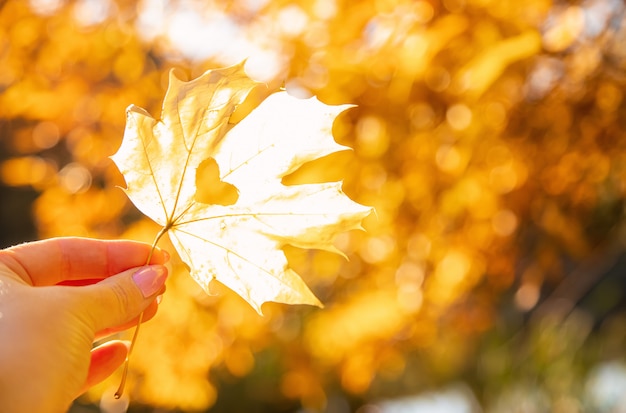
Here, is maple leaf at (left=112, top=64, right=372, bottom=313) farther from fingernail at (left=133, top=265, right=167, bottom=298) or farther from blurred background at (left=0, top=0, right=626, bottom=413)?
blurred background at (left=0, top=0, right=626, bottom=413)

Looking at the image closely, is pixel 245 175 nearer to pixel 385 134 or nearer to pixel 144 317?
pixel 144 317

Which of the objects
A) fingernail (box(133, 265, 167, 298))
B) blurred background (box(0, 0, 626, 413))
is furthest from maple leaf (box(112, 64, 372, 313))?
blurred background (box(0, 0, 626, 413))

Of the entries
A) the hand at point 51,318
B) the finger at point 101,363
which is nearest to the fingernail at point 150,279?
the hand at point 51,318

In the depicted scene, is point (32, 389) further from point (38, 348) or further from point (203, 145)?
point (203, 145)

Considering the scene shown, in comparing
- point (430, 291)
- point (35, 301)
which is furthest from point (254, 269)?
point (430, 291)

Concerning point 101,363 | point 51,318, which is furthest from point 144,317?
point 51,318

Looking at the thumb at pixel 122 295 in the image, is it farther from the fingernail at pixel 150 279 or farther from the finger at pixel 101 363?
the finger at pixel 101 363

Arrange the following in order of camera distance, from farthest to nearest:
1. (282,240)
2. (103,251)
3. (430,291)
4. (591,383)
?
(591,383), (430,291), (103,251), (282,240)
